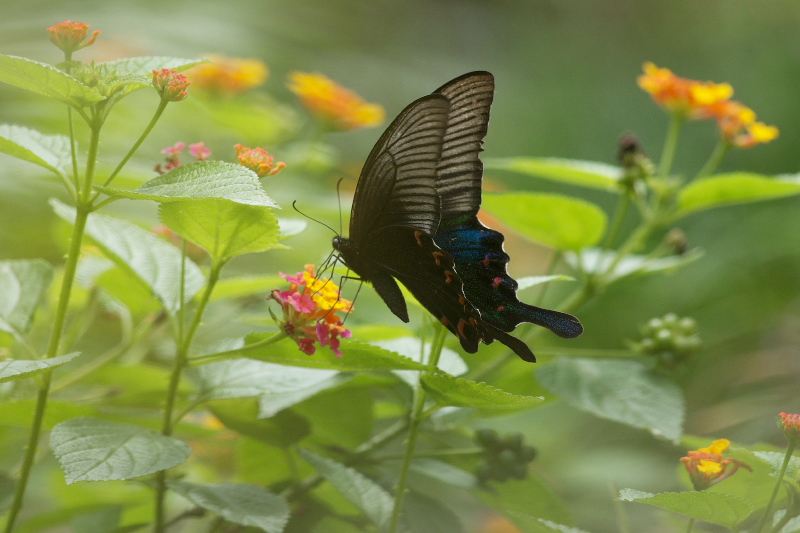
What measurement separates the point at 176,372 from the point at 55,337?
108 mm

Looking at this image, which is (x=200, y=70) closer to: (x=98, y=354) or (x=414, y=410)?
(x=98, y=354)

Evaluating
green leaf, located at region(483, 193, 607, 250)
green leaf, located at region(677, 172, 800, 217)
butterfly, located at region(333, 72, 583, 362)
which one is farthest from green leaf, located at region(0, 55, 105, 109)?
green leaf, located at region(677, 172, 800, 217)

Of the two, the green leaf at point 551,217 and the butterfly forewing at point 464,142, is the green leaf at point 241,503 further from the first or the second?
the green leaf at point 551,217

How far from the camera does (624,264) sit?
42.3 inches

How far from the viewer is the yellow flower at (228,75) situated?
1286 mm

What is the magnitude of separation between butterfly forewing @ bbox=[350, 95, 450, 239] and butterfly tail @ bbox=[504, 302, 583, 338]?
0.40ft

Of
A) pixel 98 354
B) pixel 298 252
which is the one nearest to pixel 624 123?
pixel 298 252

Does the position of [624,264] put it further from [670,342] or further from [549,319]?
[549,319]

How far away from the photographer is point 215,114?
4.52ft

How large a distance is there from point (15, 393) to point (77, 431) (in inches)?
9.2

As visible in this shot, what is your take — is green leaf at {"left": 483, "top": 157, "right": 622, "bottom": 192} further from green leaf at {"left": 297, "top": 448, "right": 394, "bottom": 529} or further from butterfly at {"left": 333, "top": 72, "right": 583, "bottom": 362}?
green leaf at {"left": 297, "top": 448, "right": 394, "bottom": 529}

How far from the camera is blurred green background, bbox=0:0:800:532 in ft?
4.49

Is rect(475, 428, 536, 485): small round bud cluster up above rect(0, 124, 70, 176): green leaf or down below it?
below

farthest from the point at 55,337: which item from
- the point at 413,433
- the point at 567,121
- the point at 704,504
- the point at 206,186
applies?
the point at 567,121
